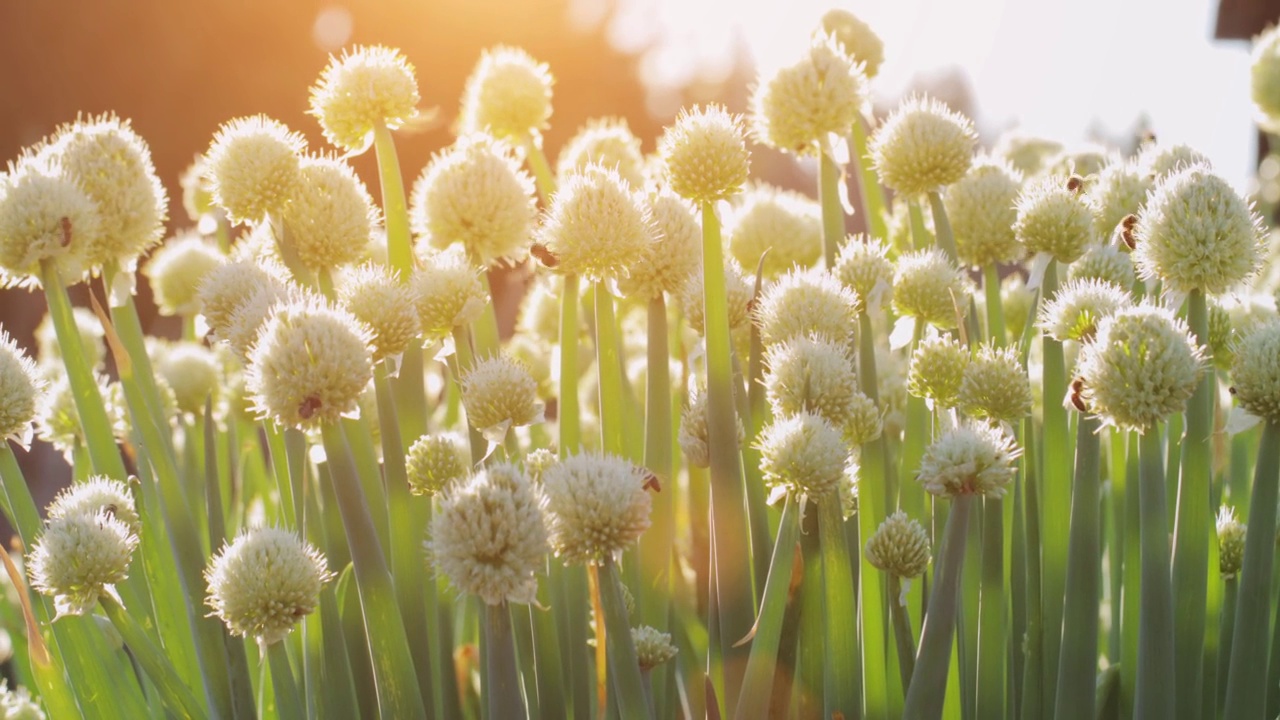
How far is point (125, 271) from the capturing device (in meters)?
1.19

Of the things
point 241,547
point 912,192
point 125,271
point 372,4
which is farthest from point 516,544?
point 372,4

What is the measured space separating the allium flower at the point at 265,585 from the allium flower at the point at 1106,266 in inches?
37.2

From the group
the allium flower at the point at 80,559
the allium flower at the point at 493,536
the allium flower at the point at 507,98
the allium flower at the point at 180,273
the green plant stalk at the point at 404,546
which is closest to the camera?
the allium flower at the point at 493,536

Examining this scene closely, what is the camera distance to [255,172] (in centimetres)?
111

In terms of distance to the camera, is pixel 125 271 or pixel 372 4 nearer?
pixel 125 271

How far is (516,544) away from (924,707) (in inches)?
15.9

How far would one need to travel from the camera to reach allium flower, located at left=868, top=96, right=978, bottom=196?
1.31 m

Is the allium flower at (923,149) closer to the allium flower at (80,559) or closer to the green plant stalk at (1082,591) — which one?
the green plant stalk at (1082,591)

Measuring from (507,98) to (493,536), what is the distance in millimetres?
1031

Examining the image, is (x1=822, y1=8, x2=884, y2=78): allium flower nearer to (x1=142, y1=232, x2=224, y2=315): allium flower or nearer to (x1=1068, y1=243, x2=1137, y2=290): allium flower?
(x1=1068, y1=243, x2=1137, y2=290): allium flower

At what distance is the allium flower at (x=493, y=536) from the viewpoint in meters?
0.72

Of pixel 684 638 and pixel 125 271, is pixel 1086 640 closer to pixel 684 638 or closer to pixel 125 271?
pixel 684 638

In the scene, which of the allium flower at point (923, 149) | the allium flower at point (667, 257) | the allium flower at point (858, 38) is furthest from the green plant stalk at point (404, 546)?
the allium flower at point (858, 38)

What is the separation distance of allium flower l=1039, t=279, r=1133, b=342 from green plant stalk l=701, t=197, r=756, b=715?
13.4 inches
